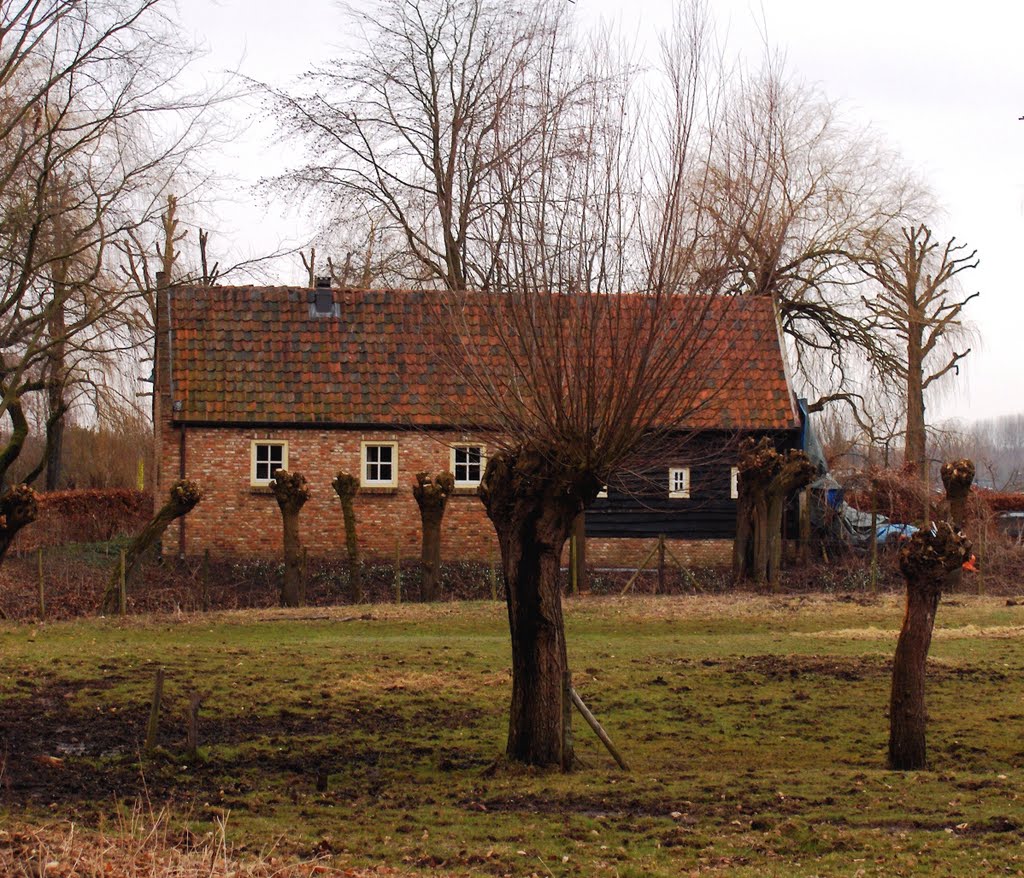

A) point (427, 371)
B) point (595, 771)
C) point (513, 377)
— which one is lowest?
point (595, 771)

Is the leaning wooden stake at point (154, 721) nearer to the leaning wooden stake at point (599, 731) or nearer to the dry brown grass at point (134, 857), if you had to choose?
the dry brown grass at point (134, 857)

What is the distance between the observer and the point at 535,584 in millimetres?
11258

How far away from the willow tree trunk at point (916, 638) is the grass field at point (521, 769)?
0.99 ft

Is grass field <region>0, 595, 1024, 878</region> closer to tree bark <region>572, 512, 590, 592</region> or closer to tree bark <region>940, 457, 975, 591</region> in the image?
tree bark <region>940, 457, 975, 591</region>

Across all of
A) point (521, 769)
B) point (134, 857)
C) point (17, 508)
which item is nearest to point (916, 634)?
point (521, 769)

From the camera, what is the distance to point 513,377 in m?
11.1

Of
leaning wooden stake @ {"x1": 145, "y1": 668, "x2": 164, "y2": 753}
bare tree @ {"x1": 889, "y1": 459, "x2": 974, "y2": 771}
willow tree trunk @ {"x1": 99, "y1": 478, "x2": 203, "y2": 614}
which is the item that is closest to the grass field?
leaning wooden stake @ {"x1": 145, "y1": 668, "x2": 164, "y2": 753}

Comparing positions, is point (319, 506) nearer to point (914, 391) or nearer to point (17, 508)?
point (17, 508)

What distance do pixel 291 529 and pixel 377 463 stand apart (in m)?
4.35

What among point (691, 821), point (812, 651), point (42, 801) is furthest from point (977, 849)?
point (812, 651)

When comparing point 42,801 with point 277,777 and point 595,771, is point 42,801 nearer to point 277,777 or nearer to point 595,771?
point 277,777

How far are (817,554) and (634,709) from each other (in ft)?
57.3

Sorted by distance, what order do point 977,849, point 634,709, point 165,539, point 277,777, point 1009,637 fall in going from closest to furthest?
point 977,849 → point 277,777 → point 634,709 → point 1009,637 → point 165,539

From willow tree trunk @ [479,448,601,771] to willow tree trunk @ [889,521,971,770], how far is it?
272 cm
